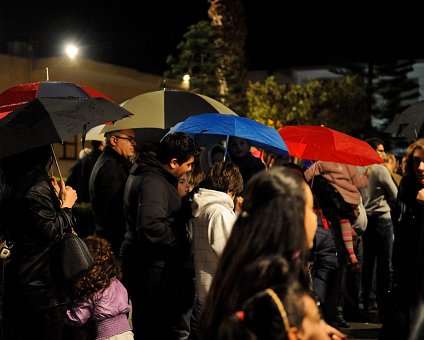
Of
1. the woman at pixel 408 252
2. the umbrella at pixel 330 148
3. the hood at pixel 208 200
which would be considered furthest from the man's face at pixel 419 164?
the hood at pixel 208 200

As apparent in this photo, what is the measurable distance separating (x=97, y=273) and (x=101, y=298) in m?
0.19

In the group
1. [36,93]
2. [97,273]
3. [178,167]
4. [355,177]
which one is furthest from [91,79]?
[97,273]

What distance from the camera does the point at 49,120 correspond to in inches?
174

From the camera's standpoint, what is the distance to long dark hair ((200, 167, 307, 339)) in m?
2.53

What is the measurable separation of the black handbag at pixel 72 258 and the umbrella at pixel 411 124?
3.73 metres

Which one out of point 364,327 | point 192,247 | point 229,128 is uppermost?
point 229,128

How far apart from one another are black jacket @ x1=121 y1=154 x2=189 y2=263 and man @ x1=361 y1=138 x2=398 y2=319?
13.6ft

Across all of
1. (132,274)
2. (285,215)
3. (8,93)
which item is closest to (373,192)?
(132,274)

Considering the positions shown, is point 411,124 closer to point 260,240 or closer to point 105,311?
point 105,311

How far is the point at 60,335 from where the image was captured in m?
4.38

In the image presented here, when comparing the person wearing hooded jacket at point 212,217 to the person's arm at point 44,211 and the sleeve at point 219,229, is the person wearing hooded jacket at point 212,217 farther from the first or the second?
the person's arm at point 44,211

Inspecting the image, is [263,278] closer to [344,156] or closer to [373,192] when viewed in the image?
[344,156]

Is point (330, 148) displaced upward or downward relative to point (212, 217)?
upward

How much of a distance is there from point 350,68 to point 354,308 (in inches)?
1123
